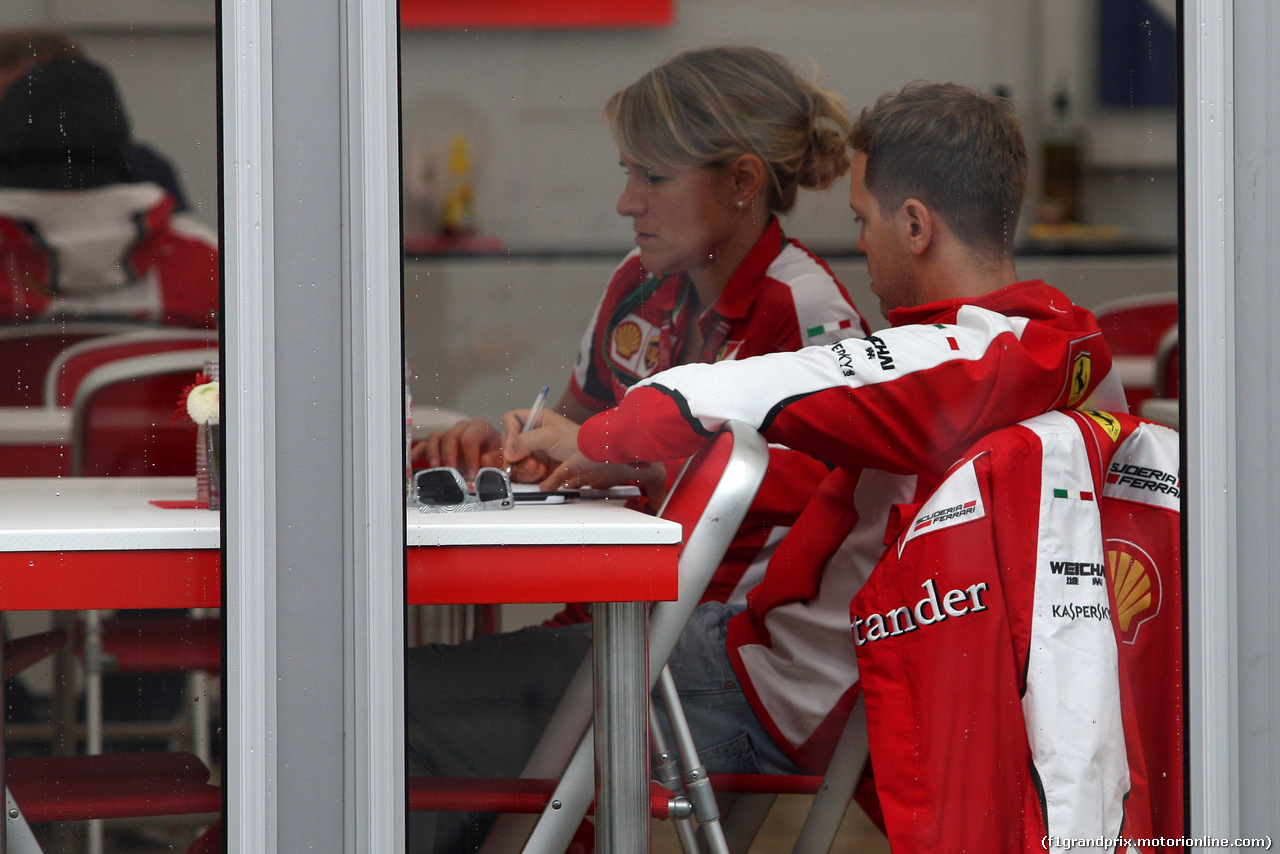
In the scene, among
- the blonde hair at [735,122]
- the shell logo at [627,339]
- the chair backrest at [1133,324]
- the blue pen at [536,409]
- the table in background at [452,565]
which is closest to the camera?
the table in background at [452,565]

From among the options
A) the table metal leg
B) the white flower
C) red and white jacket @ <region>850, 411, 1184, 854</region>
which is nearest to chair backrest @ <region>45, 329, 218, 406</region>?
the white flower

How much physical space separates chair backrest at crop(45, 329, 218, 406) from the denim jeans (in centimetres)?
63

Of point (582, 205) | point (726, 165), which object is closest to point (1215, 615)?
point (726, 165)

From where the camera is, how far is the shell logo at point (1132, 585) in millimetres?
1183

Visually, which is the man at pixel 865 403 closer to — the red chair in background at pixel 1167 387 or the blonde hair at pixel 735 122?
the red chair in background at pixel 1167 387

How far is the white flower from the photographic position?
1093 mm

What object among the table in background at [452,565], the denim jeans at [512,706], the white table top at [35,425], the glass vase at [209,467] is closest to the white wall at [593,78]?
the glass vase at [209,467]

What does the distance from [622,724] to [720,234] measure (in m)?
0.89

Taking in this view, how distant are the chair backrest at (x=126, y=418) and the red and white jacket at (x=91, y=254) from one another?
8 cm

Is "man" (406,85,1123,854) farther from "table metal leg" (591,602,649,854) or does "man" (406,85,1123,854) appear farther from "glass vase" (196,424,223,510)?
"glass vase" (196,424,223,510)

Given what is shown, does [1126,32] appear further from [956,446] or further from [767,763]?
[767,763]

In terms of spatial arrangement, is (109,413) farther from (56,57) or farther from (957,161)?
(957,161)

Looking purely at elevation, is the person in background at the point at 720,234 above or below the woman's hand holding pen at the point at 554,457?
above

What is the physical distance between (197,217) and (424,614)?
0.47 m
